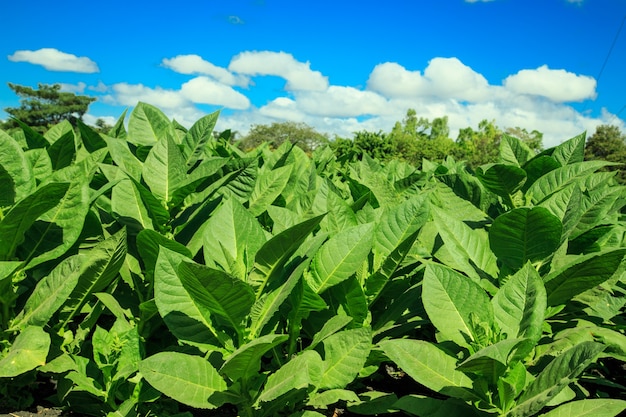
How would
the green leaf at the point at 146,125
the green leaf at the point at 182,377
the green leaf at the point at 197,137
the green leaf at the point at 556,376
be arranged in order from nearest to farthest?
the green leaf at the point at 556,376 < the green leaf at the point at 182,377 < the green leaf at the point at 197,137 < the green leaf at the point at 146,125

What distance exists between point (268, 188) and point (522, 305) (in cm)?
117

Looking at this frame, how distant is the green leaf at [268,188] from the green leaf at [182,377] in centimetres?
84

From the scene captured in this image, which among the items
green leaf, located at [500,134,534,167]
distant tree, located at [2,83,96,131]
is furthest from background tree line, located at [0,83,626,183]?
green leaf, located at [500,134,534,167]

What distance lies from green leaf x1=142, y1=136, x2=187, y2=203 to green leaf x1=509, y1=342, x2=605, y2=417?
1432 millimetres

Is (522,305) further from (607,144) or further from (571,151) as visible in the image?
(607,144)

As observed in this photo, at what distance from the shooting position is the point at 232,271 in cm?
154

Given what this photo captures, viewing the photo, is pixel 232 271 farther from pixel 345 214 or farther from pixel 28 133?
pixel 28 133

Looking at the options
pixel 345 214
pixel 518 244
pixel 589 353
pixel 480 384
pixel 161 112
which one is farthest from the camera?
pixel 161 112

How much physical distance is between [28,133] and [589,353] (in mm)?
3007

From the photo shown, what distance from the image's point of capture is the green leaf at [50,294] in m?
1.80

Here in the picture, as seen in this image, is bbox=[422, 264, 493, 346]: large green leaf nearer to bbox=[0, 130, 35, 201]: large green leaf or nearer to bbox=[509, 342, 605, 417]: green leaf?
bbox=[509, 342, 605, 417]: green leaf

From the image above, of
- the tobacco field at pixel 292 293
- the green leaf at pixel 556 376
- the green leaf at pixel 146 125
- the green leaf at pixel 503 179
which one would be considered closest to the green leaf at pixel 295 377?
the tobacco field at pixel 292 293

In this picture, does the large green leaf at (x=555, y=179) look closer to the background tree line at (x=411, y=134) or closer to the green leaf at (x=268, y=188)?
the green leaf at (x=268, y=188)

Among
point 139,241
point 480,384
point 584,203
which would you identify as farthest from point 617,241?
point 139,241
